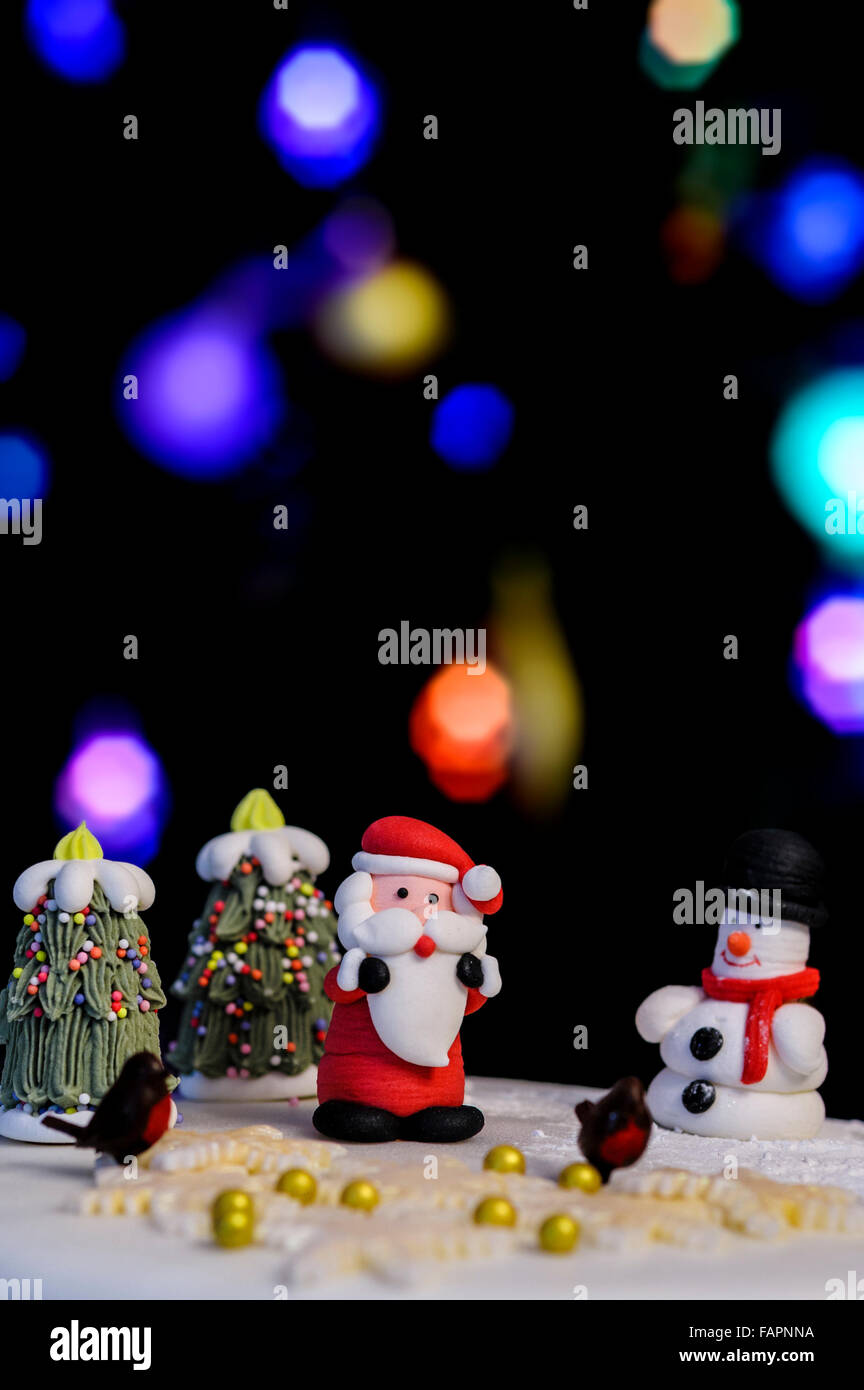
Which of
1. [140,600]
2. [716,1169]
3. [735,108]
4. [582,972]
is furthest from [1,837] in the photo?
[735,108]

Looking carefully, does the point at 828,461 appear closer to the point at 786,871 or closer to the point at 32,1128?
the point at 786,871

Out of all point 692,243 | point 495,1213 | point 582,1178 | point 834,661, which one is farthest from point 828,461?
point 495,1213

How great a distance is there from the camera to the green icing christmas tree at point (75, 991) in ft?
13.0

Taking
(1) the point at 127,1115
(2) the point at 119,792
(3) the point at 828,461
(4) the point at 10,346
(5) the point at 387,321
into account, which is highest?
(5) the point at 387,321

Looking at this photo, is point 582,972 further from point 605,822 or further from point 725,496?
point 725,496

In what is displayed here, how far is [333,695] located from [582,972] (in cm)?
123

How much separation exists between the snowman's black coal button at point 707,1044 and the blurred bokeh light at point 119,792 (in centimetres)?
209

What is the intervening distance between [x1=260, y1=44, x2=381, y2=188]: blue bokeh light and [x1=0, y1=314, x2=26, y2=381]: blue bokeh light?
101cm

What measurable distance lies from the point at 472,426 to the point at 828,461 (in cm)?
113

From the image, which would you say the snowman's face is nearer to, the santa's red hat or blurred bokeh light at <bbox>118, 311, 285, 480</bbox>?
the santa's red hat

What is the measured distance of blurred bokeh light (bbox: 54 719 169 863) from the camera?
540 cm

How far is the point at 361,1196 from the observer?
3.08 m

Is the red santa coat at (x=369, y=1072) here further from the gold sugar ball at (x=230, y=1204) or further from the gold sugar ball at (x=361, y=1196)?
the gold sugar ball at (x=230, y=1204)

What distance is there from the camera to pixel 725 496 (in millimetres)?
5074
